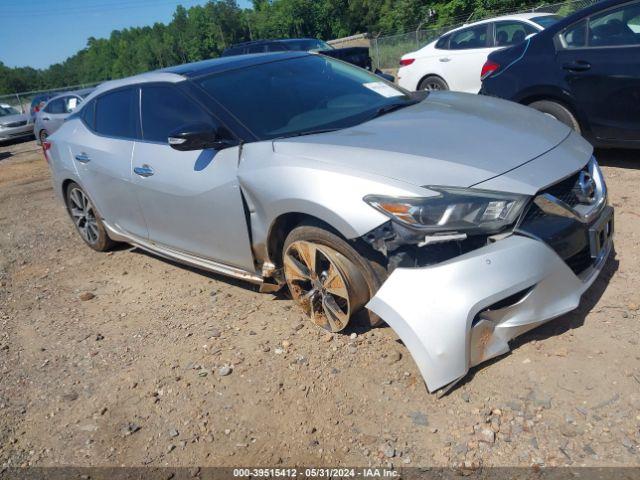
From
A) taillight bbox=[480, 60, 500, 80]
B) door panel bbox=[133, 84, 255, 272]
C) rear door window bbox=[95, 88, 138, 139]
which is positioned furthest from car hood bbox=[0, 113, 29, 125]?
taillight bbox=[480, 60, 500, 80]

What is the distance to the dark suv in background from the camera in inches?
192

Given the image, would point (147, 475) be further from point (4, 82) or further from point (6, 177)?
point (4, 82)

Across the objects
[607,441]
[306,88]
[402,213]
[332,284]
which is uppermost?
[306,88]

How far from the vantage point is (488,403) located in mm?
2619

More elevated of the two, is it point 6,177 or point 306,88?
point 306,88

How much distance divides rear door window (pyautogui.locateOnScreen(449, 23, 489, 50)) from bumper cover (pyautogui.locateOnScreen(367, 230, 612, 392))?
7.49 meters

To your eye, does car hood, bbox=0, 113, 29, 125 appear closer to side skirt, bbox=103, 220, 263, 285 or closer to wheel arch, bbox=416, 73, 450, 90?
wheel arch, bbox=416, 73, 450, 90

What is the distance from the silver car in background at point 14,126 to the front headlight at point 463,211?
19.5 meters

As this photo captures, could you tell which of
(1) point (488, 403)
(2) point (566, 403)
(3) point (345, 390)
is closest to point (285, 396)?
(3) point (345, 390)

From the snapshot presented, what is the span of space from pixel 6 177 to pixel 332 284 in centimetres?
1083

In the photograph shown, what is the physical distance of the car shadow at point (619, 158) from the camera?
18.1 feet

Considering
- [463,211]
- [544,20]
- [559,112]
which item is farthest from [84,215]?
[544,20]

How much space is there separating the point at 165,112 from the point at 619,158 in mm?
4489

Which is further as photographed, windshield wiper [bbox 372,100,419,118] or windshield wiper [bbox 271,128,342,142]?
windshield wiper [bbox 372,100,419,118]
